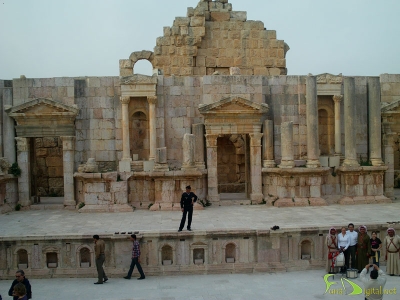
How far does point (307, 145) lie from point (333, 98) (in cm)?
239

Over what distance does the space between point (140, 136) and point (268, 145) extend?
5.43 meters

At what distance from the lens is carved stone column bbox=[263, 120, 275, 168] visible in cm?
1888

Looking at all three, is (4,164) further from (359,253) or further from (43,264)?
(359,253)

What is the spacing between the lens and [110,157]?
1908cm

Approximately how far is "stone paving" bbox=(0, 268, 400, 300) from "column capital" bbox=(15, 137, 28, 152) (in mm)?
7723

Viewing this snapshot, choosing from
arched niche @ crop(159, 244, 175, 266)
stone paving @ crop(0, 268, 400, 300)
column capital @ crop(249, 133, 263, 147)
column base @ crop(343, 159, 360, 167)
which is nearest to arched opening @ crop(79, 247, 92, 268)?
stone paving @ crop(0, 268, 400, 300)

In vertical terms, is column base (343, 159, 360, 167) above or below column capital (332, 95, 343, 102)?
below

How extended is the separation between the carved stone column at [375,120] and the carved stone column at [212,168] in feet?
22.0

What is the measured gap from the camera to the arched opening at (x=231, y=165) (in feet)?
79.4

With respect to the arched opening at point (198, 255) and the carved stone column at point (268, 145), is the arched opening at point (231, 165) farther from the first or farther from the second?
the arched opening at point (198, 255)

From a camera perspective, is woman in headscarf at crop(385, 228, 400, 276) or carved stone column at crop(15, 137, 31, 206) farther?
carved stone column at crop(15, 137, 31, 206)

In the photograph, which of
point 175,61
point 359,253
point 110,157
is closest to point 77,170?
point 110,157

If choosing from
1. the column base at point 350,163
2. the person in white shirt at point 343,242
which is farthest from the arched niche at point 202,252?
the column base at point 350,163

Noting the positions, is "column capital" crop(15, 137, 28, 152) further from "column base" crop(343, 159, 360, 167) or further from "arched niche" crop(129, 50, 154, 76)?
"column base" crop(343, 159, 360, 167)
